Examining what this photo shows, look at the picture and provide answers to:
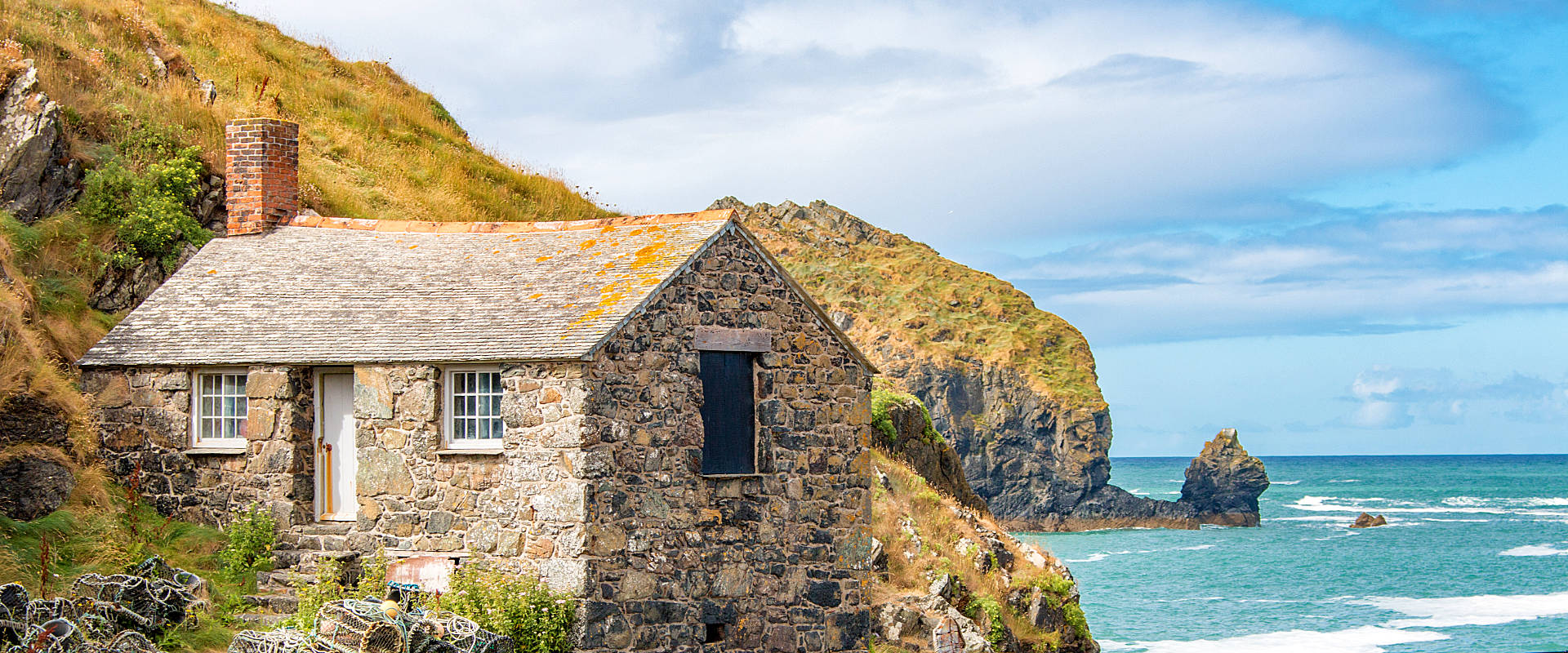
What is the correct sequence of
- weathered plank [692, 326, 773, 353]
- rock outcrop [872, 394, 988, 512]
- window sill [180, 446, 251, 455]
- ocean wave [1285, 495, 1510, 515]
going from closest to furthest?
weathered plank [692, 326, 773, 353] < window sill [180, 446, 251, 455] < rock outcrop [872, 394, 988, 512] < ocean wave [1285, 495, 1510, 515]

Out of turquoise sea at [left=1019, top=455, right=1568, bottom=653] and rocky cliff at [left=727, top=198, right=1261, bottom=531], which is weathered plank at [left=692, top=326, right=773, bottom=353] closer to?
turquoise sea at [left=1019, top=455, right=1568, bottom=653]

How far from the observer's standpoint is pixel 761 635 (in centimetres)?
1575

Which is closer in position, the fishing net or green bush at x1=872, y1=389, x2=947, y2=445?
the fishing net

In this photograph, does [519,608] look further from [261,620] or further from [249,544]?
→ [249,544]

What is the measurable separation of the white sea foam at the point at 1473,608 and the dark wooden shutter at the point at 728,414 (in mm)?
37434

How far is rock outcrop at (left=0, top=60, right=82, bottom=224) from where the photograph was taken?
1900 centimetres

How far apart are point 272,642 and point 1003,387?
75013 millimetres

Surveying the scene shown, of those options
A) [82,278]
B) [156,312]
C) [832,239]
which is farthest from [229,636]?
[832,239]

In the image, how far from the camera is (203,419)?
636 inches

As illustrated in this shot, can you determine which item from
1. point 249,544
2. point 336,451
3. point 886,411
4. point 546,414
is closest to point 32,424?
point 249,544

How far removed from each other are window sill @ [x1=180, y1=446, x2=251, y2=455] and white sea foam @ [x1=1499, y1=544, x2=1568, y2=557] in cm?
6728

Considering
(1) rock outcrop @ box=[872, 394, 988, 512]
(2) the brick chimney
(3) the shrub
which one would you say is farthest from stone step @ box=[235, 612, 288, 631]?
(1) rock outcrop @ box=[872, 394, 988, 512]

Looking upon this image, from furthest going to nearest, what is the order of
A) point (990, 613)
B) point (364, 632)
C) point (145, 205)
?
1. point (990, 613)
2. point (145, 205)
3. point (364, 632)

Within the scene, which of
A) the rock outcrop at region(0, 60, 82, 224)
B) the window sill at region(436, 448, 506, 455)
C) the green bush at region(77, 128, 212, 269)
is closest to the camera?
the window sill at region(436, 448, 506, 455)
